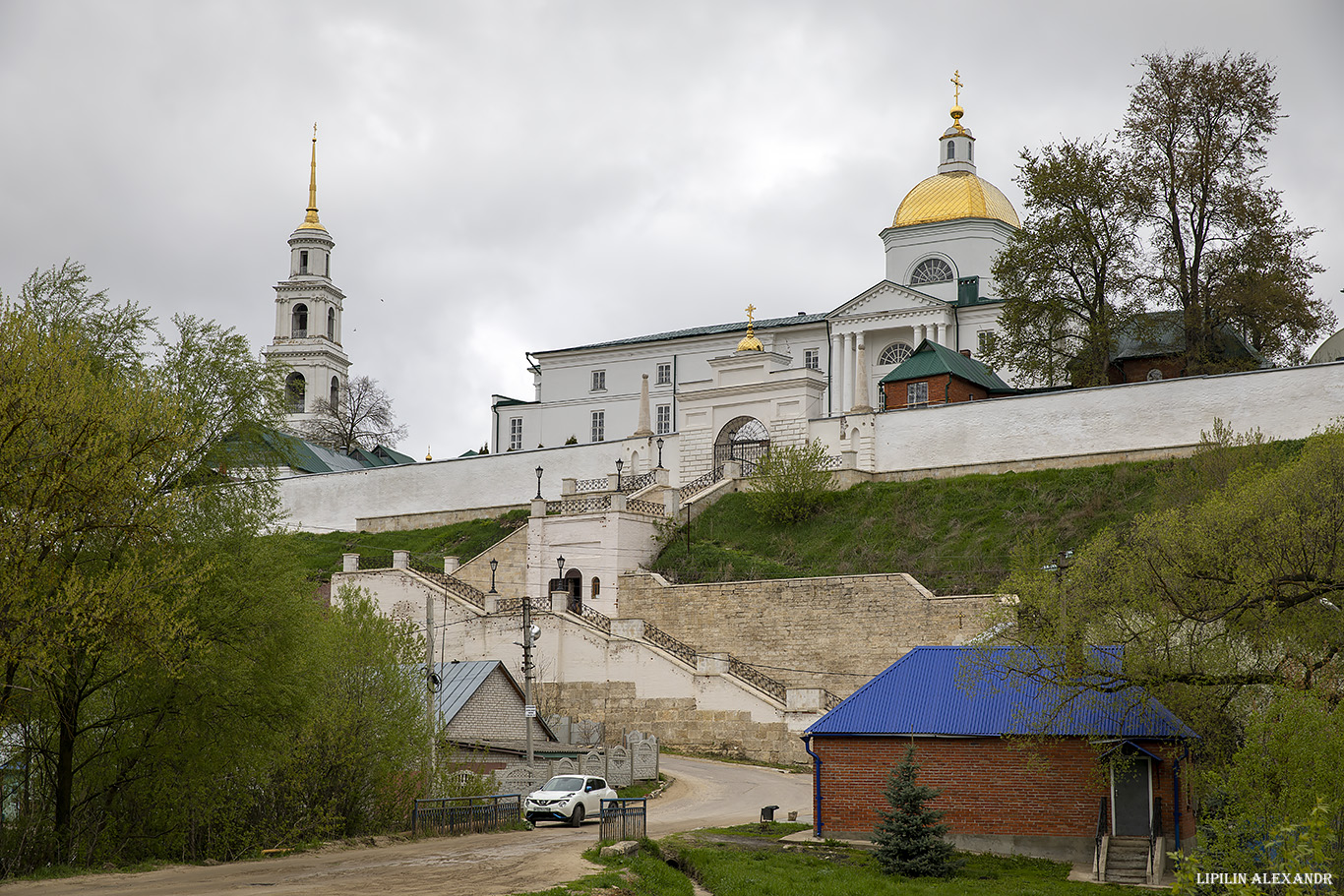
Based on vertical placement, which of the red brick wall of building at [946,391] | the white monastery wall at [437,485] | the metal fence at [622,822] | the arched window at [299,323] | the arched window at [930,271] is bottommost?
the metal fence at [622,822]

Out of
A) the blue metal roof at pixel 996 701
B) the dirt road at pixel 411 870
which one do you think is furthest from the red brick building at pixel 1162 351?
the dirt road at pixel 411 870

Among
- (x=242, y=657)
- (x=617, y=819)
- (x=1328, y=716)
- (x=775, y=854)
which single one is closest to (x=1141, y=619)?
(x=1328, y=716)

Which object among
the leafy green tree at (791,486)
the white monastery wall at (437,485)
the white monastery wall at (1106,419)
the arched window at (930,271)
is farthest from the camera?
the arched window at (930,271)

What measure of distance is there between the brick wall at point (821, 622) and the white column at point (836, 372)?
21.1m

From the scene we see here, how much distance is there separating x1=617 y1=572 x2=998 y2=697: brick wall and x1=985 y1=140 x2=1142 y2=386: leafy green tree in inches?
626

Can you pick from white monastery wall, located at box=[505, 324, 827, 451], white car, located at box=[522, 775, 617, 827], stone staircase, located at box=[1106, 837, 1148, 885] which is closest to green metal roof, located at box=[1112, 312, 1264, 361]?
white monastery wall, located at box=[505, 324, 827, 451]

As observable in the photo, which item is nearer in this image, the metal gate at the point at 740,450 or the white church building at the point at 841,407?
the white church building at the point at 841,407

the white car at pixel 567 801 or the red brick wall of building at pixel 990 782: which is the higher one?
the red brick wall of building at pixel 990 782

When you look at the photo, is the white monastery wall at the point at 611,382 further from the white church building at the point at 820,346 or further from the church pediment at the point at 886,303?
the church pediment at the point at 886,303

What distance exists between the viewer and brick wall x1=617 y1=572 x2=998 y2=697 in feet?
124

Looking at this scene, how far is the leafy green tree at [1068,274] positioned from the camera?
4978 cm

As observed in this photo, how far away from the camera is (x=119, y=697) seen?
67.9 feet

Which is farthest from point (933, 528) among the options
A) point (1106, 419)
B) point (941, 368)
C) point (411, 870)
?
point (411, 870)

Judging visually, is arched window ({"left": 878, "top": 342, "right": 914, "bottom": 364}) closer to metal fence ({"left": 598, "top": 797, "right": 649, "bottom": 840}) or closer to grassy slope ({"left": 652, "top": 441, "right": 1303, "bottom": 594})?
grassy slope ({"left": 652, "top": 441, "right": 1303, "bottom": 594})
